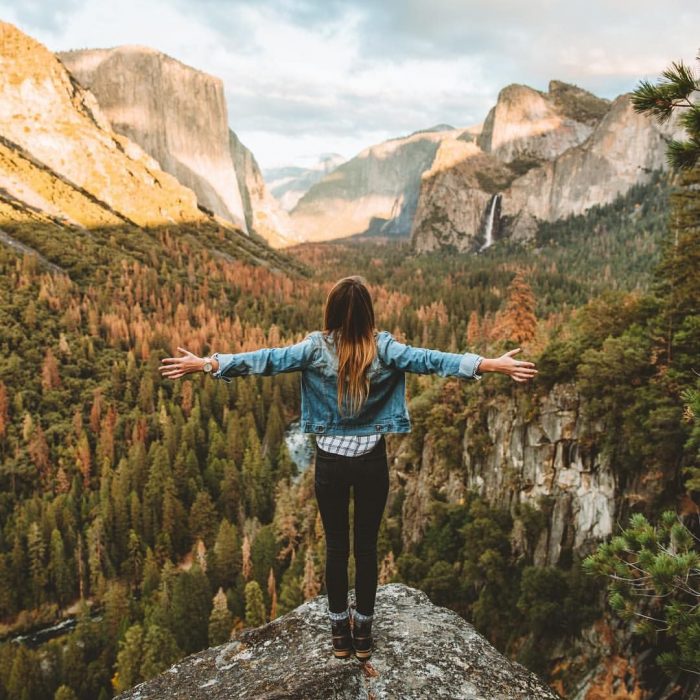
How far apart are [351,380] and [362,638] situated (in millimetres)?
2848

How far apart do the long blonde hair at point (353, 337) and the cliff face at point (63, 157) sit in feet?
549

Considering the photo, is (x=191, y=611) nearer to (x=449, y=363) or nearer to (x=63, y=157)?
(x=449, y=363)

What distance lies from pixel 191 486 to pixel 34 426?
3110 centimetres

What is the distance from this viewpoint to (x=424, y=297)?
474 ft

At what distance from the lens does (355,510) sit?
5270 mm

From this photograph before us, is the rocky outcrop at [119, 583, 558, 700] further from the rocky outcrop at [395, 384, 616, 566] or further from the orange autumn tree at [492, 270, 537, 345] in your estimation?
the orange autumn tree at [492, 270, 537, 345]

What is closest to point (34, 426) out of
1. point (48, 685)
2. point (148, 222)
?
point (48, 685)

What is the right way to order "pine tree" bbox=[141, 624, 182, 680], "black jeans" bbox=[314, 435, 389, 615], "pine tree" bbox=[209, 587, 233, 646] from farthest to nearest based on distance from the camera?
"pine tree" bbox=[209, 587, 233, 646], "pine tree" bbox=[141, 624, 182, 680], "black jeans" bbox=[314, 435, 389, 615]

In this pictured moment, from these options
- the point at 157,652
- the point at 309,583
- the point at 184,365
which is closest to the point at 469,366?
the point at 184,365

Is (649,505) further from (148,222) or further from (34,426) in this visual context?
(148,222)

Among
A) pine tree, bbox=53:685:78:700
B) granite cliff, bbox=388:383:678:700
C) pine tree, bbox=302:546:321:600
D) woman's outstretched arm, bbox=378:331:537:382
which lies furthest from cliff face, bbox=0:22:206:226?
woman's outstretched arm, bbox=378:331:537:382

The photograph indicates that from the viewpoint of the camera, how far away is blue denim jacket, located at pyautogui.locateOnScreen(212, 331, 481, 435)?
5016mm

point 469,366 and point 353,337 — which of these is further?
point 353,337

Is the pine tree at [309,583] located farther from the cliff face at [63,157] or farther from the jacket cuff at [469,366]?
the cliff face at [63,157]
